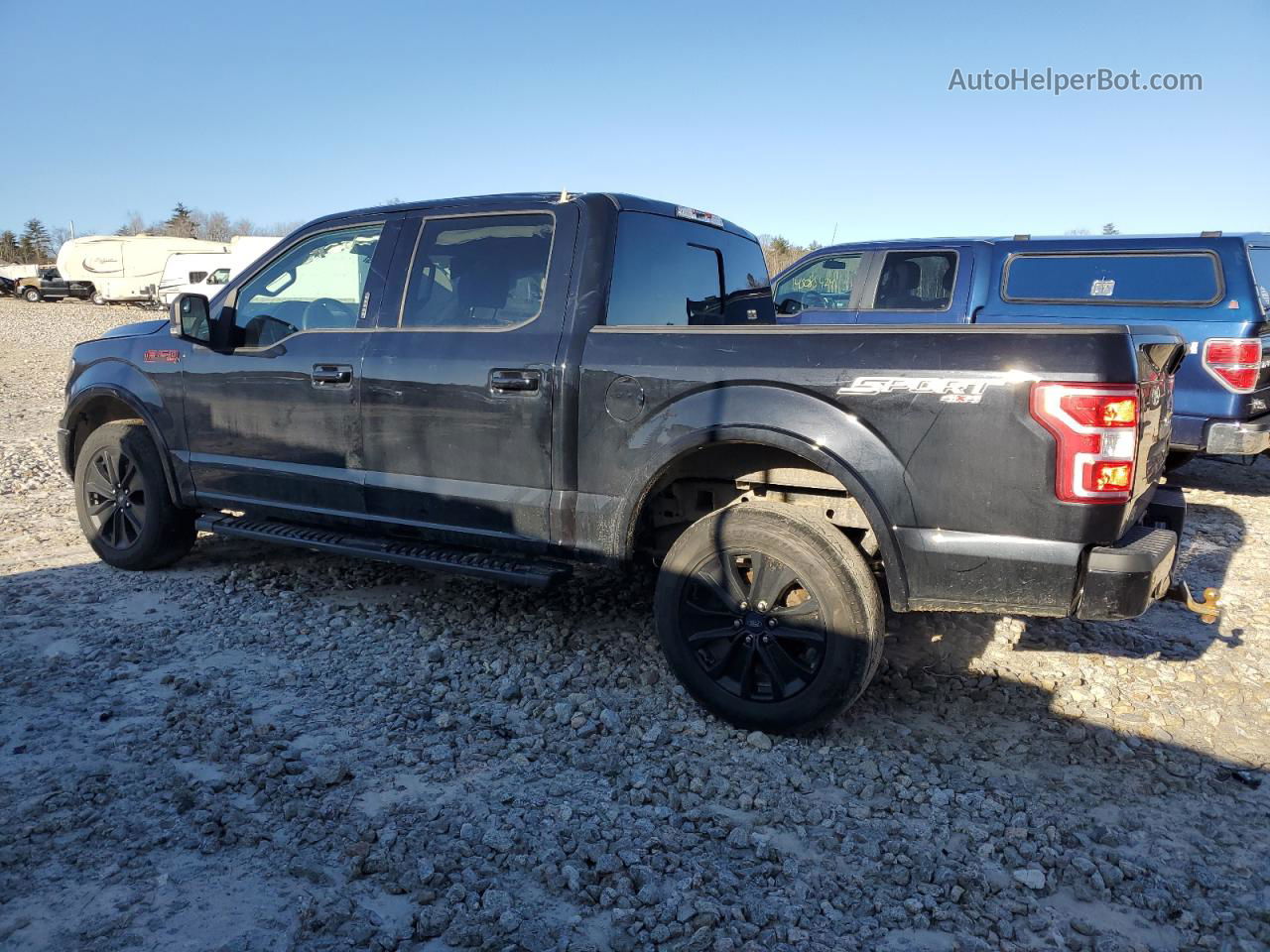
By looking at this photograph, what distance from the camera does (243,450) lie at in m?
4.95

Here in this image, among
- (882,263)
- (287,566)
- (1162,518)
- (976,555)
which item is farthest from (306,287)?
(882,263)

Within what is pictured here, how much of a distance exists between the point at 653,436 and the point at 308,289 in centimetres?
236

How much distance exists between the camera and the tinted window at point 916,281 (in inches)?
318

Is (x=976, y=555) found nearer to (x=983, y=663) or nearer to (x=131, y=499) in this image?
(x=983, y=663)

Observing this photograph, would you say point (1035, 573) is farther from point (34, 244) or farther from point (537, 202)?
point (34, 244)

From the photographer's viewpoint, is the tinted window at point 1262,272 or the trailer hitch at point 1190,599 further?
the tinted window at point 1262,272

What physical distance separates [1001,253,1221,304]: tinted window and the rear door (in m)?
0.39

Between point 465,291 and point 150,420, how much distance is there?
2.23m

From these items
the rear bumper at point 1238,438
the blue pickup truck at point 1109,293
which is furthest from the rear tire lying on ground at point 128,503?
the rear bumper at point 1238,438

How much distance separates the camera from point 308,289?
494cm

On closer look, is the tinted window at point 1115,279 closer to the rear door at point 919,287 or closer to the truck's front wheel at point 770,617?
the rear door at point 919,287

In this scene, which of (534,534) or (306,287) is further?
(306,287)

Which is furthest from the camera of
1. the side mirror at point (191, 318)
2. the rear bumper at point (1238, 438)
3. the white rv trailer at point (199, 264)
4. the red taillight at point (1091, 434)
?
the white rv trailer at point (199, 264)

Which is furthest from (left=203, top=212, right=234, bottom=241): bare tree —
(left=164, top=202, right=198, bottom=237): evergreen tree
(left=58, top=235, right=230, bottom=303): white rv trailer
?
(left=58, top=235, right=230, bottom=303): white rv trailer
